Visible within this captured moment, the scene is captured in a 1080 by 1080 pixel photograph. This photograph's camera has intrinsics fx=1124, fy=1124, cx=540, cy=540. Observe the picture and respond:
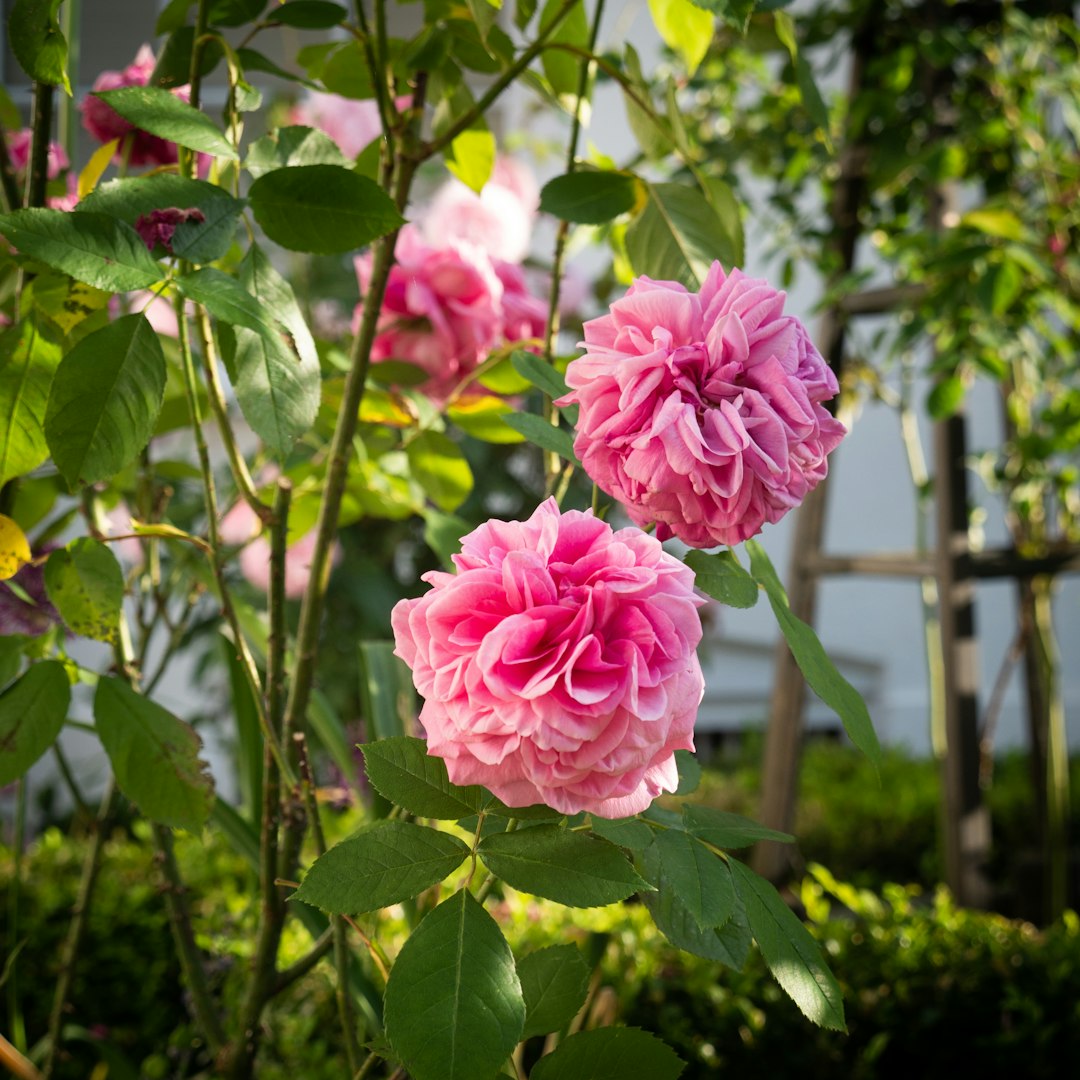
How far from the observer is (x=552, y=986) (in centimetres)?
38

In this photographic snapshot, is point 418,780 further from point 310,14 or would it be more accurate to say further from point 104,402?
point 310,14

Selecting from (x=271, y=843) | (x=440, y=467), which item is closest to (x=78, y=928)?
(x=271, y=843)

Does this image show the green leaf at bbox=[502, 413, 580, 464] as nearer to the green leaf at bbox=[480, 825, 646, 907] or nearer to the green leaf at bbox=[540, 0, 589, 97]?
the green leaf at bbox=[480, 825, 646, 907]

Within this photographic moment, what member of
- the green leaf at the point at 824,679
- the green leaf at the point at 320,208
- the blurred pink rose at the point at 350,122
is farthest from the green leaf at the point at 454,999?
the blurred pink rose at the point at 350,122

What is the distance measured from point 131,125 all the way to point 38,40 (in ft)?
0.61

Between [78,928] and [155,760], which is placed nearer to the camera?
[155,760]

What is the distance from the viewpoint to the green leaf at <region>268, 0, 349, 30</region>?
18.2 inches

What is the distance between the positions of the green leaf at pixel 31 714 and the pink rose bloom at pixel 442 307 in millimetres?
281

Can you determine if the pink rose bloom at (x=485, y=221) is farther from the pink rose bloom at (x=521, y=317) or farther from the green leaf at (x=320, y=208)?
the green leaf at (x=320, y=208)

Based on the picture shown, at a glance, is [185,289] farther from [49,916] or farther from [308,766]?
[49,916]

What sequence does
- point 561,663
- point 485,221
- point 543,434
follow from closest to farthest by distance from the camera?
point 561,663
point 543,434
point 485,221

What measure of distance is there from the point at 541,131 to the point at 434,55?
3.68m

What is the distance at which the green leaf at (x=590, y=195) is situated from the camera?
48 cm

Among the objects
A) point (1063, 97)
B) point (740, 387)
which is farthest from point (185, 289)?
point (1063, 97)
